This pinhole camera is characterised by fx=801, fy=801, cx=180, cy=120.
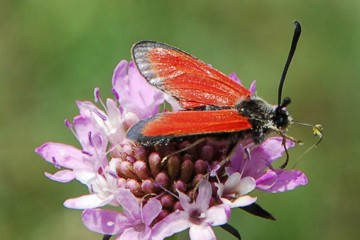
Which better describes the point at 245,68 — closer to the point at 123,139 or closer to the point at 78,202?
the point at 123,139

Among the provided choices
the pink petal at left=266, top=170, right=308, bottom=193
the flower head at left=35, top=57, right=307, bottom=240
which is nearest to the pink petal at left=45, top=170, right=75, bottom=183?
the flower head at left=35, top=57, right=307, bottom=240

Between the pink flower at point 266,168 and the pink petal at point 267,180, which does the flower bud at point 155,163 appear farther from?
the pink petal at point 267,180

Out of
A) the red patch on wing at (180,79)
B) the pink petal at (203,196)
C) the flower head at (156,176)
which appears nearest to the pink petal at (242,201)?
the flower head at (156,176)

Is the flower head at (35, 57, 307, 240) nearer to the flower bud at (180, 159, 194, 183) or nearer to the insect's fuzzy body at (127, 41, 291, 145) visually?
the flower bud at (180, 159, 194, 183)

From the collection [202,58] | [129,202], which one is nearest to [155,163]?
[129,202]

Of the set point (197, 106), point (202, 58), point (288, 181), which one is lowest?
point (288, 181)

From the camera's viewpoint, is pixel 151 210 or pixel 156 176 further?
pixel 156 176

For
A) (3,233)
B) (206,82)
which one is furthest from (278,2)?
(206,82)

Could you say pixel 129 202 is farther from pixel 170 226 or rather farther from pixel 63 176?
pixel 63 176
